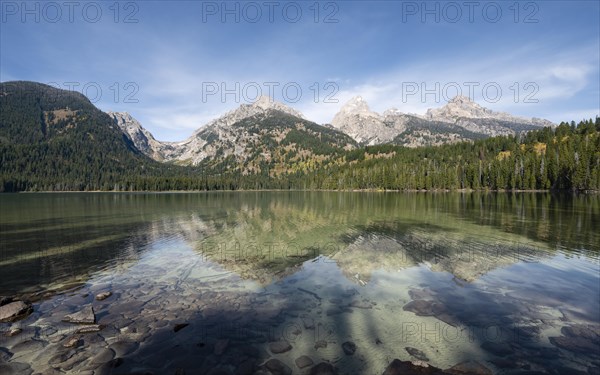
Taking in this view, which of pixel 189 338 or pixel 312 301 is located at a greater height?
pixel 189 338

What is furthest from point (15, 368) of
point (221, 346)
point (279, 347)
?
point (279, 347)

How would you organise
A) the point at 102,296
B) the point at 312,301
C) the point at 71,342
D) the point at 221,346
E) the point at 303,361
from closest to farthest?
the point at 303,361 < the point at 221,346 < the point at 71,342 < the point at 312,301 < the point at 102,296

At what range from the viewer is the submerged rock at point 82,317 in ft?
51.2

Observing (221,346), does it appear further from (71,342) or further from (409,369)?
(409,369)

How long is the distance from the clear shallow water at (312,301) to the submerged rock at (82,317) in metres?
0.48

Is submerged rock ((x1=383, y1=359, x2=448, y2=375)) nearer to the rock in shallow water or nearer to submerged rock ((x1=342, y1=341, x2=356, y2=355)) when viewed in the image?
submerged rock ((x1=342, y1=341, x2=356, y2=355))

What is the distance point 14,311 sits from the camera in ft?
54.1

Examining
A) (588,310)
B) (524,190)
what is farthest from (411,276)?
(524,190)

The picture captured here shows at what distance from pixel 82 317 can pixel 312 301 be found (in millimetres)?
12297

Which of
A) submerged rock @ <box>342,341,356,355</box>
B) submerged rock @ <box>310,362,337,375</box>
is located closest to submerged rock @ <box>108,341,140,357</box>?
submerged rock @ <box>310,362,337,375</box>

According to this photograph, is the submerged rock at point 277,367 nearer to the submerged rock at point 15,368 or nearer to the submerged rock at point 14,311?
the submerged rock at point 15,368

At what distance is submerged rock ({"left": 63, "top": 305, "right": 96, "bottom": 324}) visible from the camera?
15.6 metres

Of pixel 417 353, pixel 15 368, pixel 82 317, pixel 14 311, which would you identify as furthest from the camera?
pixel 14 311

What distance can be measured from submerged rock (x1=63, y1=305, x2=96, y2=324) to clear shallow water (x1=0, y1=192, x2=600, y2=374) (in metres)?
0.48
